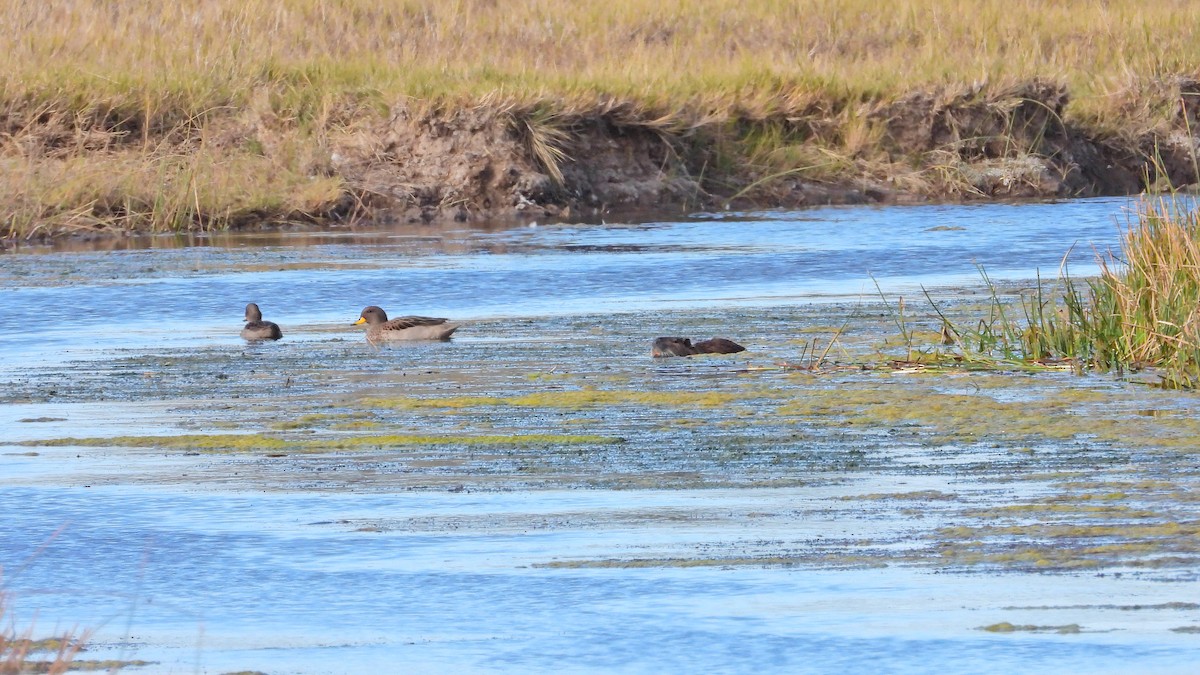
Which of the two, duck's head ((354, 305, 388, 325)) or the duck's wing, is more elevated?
the duck's wing

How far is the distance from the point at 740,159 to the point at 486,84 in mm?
3007

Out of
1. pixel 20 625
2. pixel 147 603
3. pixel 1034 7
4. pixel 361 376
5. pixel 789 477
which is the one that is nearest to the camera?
pixel 20 625

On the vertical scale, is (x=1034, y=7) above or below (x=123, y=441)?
above

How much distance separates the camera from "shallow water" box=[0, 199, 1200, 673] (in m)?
5.32

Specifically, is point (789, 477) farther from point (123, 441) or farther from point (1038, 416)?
point (123, 441)

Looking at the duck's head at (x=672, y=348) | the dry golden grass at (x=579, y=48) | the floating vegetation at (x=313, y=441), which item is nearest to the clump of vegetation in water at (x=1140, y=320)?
the duck's head at (x=672, y=348)

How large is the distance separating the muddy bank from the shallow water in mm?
6849

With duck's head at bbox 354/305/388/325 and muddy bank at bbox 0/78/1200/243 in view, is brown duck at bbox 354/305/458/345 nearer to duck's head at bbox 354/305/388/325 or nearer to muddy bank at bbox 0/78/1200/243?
duck's head at bbox 354/305/388/325

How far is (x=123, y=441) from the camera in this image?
332 inches

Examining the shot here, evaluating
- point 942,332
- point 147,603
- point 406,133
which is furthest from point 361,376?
point 406,133

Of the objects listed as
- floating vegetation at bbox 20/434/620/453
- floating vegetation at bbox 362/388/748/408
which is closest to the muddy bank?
floating vegetation at bbox 362/388/748/408

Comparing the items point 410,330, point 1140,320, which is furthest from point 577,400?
point 410,330

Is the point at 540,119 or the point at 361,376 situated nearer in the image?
the point at 361,376

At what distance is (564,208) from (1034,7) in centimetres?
1081
